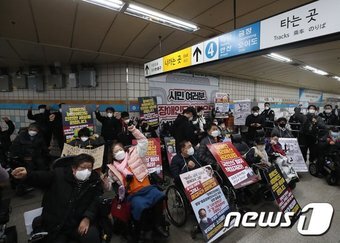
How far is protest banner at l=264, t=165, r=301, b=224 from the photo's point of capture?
8.54ft

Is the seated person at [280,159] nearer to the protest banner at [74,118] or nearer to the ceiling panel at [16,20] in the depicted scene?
the protest banner at [74,118]

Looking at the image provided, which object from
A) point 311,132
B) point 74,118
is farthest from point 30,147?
point 311,132

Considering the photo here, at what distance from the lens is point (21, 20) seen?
2984 mm

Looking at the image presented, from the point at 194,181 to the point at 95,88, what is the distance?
4604 mm

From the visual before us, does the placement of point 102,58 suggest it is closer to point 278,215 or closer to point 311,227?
point 278,215

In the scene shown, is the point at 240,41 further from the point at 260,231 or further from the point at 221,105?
the point at 221,105

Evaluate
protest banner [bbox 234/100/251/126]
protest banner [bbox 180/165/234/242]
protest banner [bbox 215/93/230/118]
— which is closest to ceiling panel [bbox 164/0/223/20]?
protest banner [bbox 180/165/234/242]

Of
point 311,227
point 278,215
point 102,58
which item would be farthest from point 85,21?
point 311,227

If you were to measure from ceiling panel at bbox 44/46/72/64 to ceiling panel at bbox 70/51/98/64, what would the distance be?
0.43 ft

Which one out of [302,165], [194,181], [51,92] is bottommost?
[302,165]

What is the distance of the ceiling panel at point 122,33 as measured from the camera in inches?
122

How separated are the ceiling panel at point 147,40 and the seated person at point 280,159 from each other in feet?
9.28

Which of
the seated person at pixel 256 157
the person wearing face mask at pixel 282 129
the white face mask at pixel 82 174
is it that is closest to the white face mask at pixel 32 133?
Answer: the white face mask at pixel 82 174

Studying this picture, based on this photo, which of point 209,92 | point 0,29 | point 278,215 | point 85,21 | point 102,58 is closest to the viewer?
point 278,215
